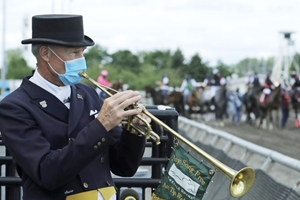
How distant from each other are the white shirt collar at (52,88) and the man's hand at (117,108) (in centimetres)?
39

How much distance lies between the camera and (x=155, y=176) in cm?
611

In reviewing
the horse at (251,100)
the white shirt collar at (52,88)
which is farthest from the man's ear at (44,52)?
the horse at (251,100)

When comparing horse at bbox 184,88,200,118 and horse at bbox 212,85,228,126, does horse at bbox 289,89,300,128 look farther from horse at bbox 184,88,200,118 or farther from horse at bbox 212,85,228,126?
horse at bbox 184,88,200,118

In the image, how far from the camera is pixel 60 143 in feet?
13.3

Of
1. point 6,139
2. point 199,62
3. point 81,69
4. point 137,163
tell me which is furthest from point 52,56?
point 199,62

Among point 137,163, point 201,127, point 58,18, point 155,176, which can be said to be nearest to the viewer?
point 58,18

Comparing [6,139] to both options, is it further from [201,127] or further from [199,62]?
[199,62]

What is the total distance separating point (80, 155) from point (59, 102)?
415 mm

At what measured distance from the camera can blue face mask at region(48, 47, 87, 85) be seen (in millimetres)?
4012

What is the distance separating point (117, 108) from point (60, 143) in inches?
17.9

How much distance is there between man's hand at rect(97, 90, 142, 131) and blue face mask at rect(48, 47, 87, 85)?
287 millimetres

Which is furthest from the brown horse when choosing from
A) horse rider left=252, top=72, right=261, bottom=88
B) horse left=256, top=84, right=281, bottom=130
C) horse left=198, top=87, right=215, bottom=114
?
horse left=256, top=84, right=281, bottom=130

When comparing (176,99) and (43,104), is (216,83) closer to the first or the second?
(176,99)

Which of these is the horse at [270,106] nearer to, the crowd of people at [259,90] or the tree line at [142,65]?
the crowd of people at [259,90]
